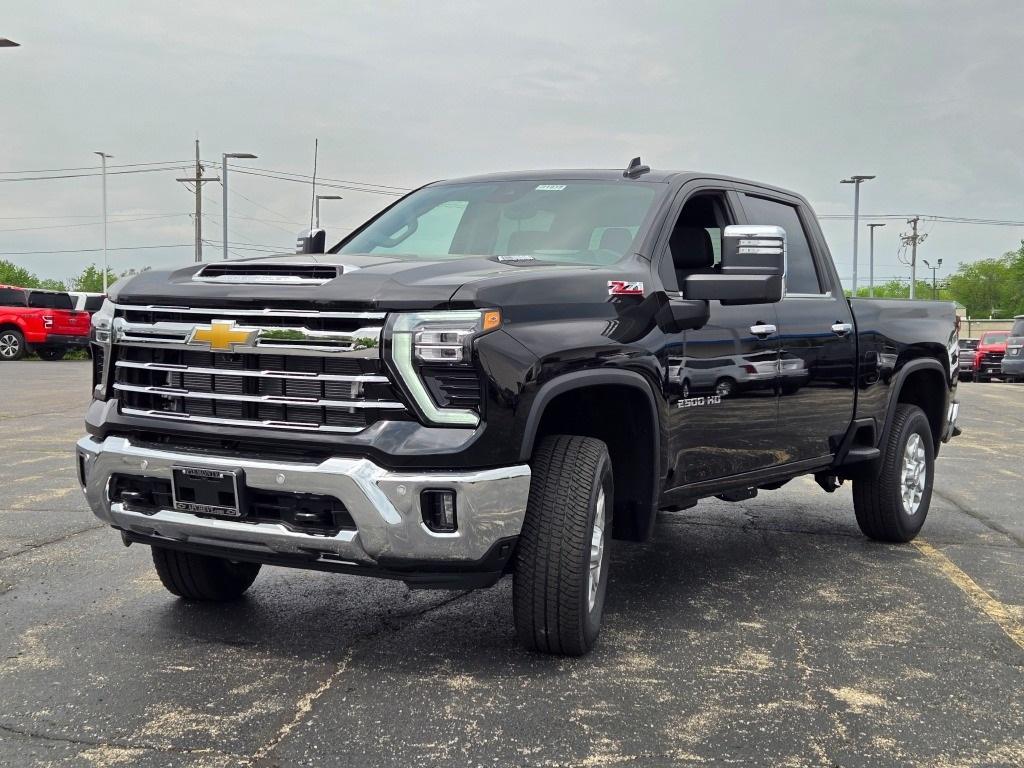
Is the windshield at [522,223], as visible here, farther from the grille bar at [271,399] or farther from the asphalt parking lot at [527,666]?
the asphalt parking lot at [527,666]

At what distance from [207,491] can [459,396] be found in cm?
94

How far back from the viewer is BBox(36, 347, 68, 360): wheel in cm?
3172

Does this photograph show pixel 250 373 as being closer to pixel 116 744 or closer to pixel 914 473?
pixel 116 744

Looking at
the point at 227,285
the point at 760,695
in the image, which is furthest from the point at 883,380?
the point at 227,285

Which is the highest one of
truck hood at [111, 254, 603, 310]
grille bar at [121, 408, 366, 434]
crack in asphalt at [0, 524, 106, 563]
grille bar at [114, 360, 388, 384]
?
truck hood at [111, 254, 603, 310]

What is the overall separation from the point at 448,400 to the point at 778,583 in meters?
2.63

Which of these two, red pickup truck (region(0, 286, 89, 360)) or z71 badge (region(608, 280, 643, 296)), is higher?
z71 badge (region(608, 280, 643, 296))

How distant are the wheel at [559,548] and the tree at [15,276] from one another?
13097 centimetres

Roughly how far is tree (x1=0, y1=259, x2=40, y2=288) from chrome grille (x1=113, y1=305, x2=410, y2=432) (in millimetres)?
130305

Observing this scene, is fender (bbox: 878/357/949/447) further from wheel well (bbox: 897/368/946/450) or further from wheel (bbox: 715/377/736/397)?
wheel (bbox: 715/377/736/397)

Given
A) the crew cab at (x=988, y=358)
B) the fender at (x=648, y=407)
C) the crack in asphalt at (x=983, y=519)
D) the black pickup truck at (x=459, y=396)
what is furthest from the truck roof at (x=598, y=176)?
the crew cab at (x=988, y=358)

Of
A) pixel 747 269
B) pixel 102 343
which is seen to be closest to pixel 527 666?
pixel 747 269

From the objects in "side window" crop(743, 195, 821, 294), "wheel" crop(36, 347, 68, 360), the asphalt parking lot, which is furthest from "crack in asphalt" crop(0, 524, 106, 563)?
"wheel" crop(36, 347, 68, 360)

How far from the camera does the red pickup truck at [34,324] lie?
99.9 ft
